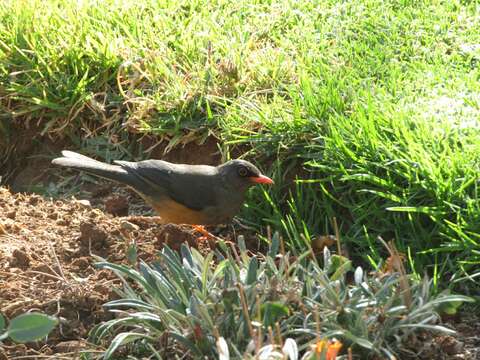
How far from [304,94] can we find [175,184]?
0.85 metres

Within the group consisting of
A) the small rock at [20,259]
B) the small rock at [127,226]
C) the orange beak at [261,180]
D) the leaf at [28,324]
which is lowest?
the small rock at [20,259]

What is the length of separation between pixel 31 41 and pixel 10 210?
147 cm

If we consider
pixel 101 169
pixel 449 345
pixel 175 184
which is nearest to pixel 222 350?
pixel 449 345

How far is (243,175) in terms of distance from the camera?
4727 millimetres

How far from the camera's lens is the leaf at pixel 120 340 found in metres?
3.48

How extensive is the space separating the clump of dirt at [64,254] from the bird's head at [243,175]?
0.36m

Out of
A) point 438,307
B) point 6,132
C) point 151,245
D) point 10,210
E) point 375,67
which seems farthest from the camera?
point 6,132

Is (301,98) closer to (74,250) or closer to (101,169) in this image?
(101,169)

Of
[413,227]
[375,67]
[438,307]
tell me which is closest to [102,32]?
[375,67]

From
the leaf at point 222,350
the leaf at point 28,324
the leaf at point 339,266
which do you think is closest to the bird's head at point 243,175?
the leaf at point 339,266

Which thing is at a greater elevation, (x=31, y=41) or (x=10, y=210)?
(x=31, y=41)

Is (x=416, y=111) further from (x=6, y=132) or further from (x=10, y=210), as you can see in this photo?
(x=6, y=132)

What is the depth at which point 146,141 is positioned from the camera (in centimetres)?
561

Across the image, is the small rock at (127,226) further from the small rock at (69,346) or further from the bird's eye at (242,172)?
the small rock at (69,346)
